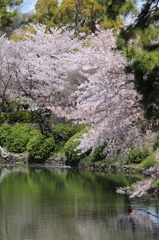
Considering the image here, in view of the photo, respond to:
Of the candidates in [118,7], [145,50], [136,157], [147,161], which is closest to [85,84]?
[147,161]

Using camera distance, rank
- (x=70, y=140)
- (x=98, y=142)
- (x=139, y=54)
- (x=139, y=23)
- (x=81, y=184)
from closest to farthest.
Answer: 1. (x=139, y=54)
2. (x=139, y=23)
3. (x=98, y=142)
4. (x=81, y=184)
5. (x=70, y=140)

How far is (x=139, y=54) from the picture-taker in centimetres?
934

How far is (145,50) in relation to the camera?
9.52 meters

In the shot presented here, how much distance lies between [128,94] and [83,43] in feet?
63.7

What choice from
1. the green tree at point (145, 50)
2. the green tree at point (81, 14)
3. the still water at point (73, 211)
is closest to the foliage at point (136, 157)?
the still water at point (73, 211)

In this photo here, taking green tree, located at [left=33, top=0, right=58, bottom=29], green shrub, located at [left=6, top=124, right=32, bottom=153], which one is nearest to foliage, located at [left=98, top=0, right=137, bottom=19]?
green shrub, located at [left=6, top=124, right=32, bottom=153]

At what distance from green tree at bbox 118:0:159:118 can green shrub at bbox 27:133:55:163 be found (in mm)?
17227

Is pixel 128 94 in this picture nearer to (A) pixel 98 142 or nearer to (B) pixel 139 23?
(A) pixel 98 142

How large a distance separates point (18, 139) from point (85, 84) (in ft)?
41.4

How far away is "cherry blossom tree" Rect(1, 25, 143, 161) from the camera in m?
13.4

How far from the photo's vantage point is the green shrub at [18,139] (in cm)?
2812

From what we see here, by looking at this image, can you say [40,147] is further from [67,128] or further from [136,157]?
[136,157]

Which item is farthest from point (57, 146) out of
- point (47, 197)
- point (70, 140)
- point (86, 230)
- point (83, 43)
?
point (86, 230)

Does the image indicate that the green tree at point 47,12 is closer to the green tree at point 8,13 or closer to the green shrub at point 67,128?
the green tree at point 8,13
